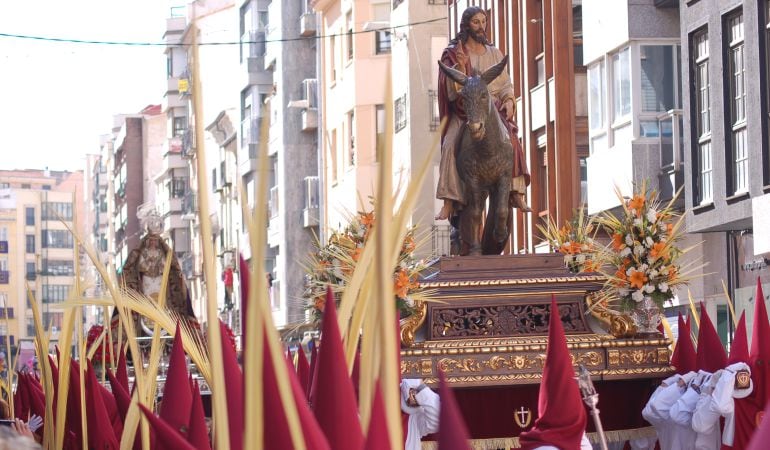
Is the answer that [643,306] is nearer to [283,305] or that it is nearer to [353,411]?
[353,411]

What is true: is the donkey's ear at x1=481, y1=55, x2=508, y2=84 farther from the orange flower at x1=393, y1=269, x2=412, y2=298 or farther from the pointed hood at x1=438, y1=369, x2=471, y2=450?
the pointed hood at x1=438, y1=369, x2=471, y2=450

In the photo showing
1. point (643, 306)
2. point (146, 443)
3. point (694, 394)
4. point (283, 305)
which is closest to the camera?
point (146, 443)

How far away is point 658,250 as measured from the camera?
475 inches

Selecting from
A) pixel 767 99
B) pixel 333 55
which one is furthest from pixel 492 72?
pixel 333 55

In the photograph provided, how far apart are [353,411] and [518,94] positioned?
99.8ft

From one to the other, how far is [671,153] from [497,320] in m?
14.8

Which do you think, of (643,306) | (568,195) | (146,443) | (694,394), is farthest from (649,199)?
(568,195)

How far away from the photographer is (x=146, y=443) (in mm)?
4453

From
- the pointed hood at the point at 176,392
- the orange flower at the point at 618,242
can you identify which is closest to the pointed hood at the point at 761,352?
the orange flower at the point at 618,242

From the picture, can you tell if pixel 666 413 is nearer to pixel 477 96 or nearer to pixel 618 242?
pixel 618 242

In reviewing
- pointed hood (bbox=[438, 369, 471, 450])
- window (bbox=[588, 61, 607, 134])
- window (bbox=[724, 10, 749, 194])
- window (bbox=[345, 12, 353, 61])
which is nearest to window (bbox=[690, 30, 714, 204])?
window (bbox=[724, 10, 749, 194])

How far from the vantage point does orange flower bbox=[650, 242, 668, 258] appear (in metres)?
12.1

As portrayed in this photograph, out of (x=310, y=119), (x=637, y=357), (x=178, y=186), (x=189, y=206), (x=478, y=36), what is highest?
(x=310, y=119)

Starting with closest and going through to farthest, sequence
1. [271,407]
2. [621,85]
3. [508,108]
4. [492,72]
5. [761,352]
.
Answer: [271,407] → [761,352] → [492,72] → [508,108] → [621,85]
